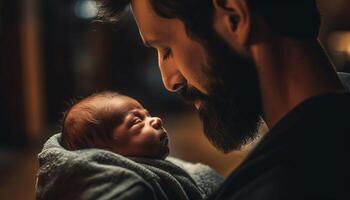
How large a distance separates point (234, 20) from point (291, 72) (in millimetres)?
126

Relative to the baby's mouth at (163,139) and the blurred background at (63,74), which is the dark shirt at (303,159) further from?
the blurred background at (63,74)

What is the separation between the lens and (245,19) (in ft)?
3.00

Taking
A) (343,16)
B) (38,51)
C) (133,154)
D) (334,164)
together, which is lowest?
(343,16)

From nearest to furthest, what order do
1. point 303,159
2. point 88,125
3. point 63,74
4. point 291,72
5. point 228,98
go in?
point 303,159
point 291,72
point 228,98
point 88,125
point 63,74

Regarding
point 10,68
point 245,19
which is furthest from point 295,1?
point 10,68

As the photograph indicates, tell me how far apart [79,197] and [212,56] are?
0.34 meters

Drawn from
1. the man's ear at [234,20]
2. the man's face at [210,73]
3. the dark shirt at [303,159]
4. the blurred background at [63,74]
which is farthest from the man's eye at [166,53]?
the blurred background at [63,74]

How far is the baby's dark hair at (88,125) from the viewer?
3.77 feet

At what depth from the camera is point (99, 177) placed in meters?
1.00

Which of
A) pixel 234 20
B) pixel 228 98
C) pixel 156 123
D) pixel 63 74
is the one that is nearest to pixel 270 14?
pixel 234 20

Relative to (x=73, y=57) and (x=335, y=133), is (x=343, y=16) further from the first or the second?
(x=335, y=133)

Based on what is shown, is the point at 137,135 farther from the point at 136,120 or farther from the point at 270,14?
the point at 270,14

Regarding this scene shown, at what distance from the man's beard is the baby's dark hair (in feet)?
0.56

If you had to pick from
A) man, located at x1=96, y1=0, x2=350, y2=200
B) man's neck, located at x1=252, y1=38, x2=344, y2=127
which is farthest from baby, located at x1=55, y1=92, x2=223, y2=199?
man's neck, located at x1=252, y1=38, x2=344, y2=127
